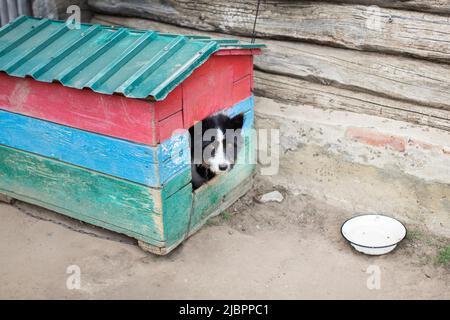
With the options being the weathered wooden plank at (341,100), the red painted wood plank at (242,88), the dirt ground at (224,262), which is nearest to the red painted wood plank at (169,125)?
the red painted wood plank at (242,88)

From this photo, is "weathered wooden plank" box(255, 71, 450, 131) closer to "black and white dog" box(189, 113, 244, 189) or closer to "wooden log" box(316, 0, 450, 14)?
"black and white dog" box(189, 113, 244, 189)

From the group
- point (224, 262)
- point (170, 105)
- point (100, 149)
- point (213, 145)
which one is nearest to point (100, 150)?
point (100, 149)

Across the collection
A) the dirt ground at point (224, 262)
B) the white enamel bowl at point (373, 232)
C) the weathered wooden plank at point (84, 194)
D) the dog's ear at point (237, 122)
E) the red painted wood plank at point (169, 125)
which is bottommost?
the dirt ground at point (224, 262)

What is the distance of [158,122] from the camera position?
3062 millimetres

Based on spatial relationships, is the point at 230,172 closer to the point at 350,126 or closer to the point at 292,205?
the point at 292,205

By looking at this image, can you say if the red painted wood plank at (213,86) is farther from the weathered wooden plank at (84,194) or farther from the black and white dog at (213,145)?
the weathered wooden plank at (84,194)

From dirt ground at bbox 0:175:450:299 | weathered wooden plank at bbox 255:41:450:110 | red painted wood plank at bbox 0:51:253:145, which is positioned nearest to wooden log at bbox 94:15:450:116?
weathered wooden plank at bbox 255:41:450:110

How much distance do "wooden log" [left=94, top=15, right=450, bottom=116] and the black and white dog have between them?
600 mm

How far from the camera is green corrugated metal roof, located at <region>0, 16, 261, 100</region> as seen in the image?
303cm

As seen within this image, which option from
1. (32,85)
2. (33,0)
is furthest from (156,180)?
(33,0)

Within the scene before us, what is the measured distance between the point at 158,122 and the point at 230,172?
105 cm

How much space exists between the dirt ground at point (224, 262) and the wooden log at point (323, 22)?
128cm

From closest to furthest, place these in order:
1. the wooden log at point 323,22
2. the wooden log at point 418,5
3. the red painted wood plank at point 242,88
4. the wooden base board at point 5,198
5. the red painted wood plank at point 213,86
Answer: the red painted wood plank at point 213,86
the wooden log at point 418,5
the wooden log at point 323,22
the red painted wood plank at point 242,88
the wooden base board at point 5,198

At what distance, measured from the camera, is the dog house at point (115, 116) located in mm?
3121
